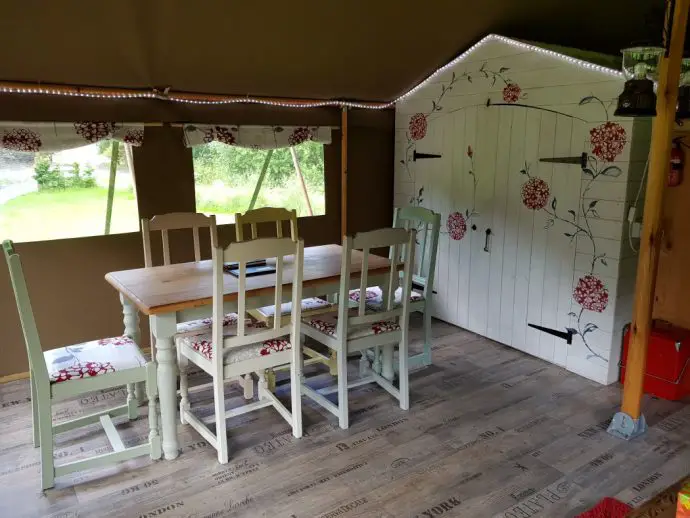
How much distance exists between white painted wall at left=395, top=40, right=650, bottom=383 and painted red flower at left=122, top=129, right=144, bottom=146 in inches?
81.2

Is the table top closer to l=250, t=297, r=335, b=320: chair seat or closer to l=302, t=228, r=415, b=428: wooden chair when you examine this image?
l=302, t=228, r=415, b=428: wooden chair

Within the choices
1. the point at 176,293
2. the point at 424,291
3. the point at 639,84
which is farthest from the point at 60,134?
the point at 639,84

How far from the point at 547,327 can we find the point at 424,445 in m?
1.41

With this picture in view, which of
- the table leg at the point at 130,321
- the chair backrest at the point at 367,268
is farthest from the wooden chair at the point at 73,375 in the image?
the chair backrest at the point at 367,268

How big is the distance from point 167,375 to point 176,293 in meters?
0.37

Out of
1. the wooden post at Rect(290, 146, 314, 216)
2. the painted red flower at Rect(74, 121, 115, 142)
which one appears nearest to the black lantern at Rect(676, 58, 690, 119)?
the wooden post at Rect(290, 146, 314, 216)

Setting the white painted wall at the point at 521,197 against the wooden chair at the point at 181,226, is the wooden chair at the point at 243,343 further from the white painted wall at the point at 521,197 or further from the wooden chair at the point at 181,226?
the white painted wall at the point at 521,197

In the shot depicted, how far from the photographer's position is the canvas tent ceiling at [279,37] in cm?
270

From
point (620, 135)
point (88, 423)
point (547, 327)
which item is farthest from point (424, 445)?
point (620, 135)

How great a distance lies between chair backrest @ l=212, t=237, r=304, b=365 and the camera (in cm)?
224

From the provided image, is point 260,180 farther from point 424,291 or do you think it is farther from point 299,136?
point 424,291

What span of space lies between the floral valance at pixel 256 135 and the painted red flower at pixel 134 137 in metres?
0.29

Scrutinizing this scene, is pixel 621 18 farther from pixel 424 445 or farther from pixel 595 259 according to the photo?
pixel 424 445

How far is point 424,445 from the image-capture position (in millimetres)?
2600
